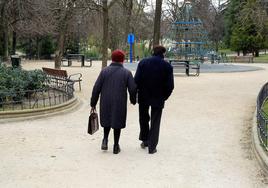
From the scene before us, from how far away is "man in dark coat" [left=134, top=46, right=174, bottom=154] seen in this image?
7.35 meters

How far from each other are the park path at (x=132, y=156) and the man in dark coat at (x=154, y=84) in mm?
475

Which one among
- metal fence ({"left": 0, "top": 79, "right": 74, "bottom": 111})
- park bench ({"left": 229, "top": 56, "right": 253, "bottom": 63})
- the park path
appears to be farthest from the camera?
park bench ({"left": 229, "top": 56, "right": 253, "bottom": 63})

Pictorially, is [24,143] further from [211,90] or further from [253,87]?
[253,87]

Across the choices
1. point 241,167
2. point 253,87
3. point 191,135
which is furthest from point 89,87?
point 241,167

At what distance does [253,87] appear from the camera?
1933cm

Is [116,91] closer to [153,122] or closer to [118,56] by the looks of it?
[118,56]

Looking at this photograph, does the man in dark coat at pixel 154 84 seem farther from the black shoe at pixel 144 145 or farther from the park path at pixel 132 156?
the park path at pixel 132 156

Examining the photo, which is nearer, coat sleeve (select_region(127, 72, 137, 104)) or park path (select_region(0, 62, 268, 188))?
park path (select_region(0, 62, 268, 188))

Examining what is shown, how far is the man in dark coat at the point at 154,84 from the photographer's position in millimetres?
7352

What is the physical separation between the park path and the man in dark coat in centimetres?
47

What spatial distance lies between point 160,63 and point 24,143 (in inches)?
110

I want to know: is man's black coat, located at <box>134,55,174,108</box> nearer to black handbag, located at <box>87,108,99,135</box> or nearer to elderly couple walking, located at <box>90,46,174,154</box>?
elderly couple walking, located at <box>90,46,174,154</box>

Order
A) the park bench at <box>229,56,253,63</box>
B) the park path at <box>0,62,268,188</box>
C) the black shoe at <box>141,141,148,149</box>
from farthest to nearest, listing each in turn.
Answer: the park bench at <box>229,56,253,63</box>, the black shoe at <box>141,141,148,149</box>, the park path at <box>0,62,268,188</box>

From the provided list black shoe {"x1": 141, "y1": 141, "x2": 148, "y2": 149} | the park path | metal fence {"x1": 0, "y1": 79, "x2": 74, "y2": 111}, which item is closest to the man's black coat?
black shoe {"x1": 141, "y1": 141, "x2": 148, "y2": 149}
